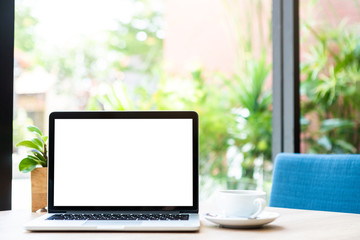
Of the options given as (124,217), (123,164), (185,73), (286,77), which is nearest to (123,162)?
(123,164)

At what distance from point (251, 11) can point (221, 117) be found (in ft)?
2.86

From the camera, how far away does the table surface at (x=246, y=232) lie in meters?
0.89

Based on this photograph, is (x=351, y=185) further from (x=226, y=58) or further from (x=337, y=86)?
(x=226, y=58)

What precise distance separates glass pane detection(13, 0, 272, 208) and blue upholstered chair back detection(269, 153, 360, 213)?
30.9 inches

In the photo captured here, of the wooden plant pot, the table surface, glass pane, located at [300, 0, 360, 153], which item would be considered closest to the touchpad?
→ the table surface

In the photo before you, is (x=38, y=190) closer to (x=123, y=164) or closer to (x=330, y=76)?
(x=123, y=164)

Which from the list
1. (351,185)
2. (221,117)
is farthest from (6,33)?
(221,117)

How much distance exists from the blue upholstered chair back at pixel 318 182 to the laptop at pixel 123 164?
0.52 meters

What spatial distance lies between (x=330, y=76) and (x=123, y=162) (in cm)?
219

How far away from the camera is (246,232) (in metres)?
0.94

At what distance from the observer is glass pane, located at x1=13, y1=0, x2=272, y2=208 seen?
132 inches

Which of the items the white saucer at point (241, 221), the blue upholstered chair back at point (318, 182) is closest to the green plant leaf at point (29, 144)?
the white saucer at point (241, 221)

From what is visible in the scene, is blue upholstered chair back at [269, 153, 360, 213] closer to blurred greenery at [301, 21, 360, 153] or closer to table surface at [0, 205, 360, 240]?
table surface at [0, 205, 360, 240]

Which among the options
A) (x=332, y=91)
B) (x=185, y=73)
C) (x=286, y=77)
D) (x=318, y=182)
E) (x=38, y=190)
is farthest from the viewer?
(x=185, y=73)
